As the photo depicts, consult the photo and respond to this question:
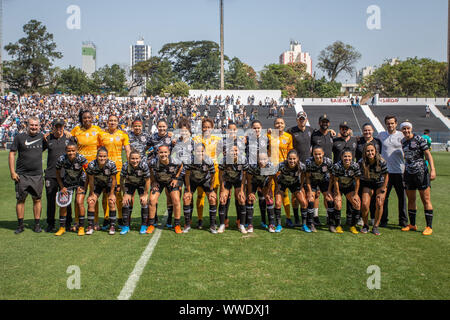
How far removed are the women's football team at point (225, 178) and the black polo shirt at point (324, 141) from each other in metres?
0.39

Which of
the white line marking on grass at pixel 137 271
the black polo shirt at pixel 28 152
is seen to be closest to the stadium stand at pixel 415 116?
the white line marking on grass at pixel 137 271

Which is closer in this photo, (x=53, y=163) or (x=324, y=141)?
(x=53, y=163)

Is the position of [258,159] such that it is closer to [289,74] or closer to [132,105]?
[132,105]

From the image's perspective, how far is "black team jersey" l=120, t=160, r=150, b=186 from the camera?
6.51m

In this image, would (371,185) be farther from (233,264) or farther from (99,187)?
(99,187)

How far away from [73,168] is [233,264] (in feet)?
10.8

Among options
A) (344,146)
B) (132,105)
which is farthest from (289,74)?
(344,146)

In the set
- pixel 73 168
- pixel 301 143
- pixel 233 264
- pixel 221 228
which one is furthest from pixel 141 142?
pixel 233 264

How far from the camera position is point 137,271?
15.7 ft

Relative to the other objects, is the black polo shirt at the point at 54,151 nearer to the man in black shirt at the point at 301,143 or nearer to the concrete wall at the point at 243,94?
the man in black shirt at the point at 301,143

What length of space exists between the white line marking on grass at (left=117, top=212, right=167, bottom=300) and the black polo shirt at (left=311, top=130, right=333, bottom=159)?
3.26 metres

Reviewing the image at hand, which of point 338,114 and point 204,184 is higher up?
point 338,114

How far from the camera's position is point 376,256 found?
17.8 ft
